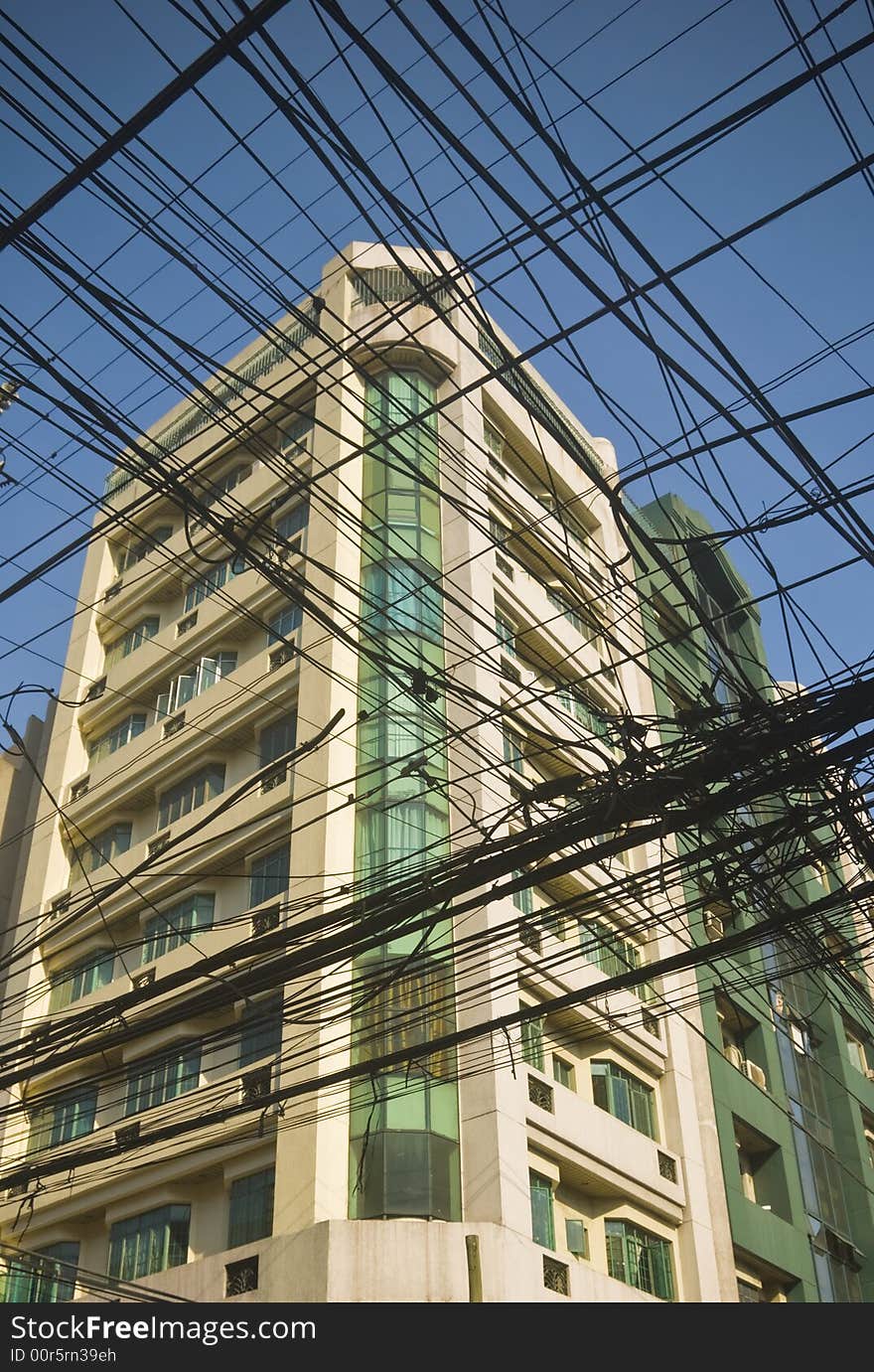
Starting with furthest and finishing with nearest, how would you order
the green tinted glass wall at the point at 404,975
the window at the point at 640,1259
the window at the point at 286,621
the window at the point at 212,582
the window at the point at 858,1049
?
the window at the point at 858,1049
the window at the point at 212,582
the window at the point at 286,621
the window at the point at 640,1259
the green tinted glass wall at the point at 404,975

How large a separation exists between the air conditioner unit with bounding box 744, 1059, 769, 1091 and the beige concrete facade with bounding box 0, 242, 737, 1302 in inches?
86.0

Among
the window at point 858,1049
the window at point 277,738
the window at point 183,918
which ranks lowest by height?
the window at point 183,918

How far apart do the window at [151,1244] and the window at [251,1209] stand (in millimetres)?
1239

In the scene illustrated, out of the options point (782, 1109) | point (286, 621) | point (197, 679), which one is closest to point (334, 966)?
point (286, 621)

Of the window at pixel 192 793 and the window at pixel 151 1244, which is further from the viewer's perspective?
the window at pixel 192 793

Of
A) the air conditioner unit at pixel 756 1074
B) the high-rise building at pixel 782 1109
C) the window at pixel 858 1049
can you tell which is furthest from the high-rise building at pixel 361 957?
the window at pixel 858 1049

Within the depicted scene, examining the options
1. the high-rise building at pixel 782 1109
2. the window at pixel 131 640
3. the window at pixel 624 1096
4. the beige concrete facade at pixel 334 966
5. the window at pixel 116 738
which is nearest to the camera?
the beige concrete facade at pixel 334 966

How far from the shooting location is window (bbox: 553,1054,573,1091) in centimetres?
2308

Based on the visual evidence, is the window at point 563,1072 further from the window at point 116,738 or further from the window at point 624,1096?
the window at point 116,738

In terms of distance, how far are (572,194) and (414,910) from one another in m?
4.04

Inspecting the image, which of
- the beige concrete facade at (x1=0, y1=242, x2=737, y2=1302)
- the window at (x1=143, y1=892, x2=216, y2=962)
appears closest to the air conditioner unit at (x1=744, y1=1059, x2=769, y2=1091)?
the beige concrete facade at (x1=0, y1=242, x2=737, y2=1302)

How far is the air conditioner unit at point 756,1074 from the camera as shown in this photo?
94.1ft

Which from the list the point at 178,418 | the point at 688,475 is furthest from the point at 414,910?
the point at 178,418

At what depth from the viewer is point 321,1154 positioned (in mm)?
19484
